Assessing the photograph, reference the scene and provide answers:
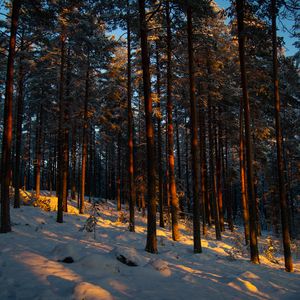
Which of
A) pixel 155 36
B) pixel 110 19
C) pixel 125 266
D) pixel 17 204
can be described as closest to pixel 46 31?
pixel 110 19

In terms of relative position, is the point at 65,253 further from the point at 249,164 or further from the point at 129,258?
the point at 249,164

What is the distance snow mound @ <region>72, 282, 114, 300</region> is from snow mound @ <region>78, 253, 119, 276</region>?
124 centimetres

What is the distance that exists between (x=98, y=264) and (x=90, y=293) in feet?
6.57

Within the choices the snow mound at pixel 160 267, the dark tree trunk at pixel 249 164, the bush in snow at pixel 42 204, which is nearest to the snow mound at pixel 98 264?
the snow mound at pixel 160 267

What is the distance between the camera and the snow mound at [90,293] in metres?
5.28

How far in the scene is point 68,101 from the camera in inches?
907

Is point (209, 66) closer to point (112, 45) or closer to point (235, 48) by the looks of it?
point (235, 48)

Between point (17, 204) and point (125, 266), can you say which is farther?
point (17, 204)

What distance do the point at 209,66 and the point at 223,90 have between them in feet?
6.62

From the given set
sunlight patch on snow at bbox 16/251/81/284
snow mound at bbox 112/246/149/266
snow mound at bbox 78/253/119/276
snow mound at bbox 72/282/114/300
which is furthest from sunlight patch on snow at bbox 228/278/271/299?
sunlight patch on snow at bbox 16/251/81/284

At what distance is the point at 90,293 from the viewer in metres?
5.41

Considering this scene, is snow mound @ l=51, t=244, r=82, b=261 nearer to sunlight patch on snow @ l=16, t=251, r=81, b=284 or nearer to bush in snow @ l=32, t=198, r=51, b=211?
sunlight patch on snow @ l=16, t=251, r=81, b=284

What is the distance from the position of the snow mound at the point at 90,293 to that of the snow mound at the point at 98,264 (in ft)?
4.06

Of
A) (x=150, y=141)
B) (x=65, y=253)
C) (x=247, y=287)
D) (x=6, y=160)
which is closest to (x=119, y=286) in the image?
(x=65, y=253)
